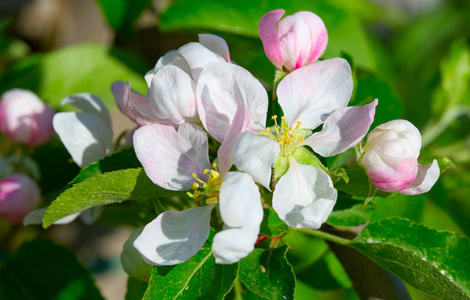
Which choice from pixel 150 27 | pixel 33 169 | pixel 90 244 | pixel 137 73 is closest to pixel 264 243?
pixel 33 169

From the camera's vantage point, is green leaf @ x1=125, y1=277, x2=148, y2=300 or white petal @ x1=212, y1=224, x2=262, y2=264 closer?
white petal @ x1=212, y1=224, x2=262, y2=264

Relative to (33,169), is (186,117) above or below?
above

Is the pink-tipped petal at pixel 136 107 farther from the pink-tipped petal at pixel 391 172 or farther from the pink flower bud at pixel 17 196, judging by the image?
the pink flower bud at pixel 17 196

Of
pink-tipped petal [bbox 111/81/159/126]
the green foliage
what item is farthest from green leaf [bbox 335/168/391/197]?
the green foliage

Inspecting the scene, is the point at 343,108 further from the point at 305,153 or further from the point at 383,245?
the point at 383,245

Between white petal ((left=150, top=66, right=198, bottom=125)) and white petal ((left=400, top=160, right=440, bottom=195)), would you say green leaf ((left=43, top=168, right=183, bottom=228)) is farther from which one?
white petal ((left=400, top=160, right=440, bottom=195))

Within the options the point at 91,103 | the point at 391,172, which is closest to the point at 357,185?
the point at 391,172
